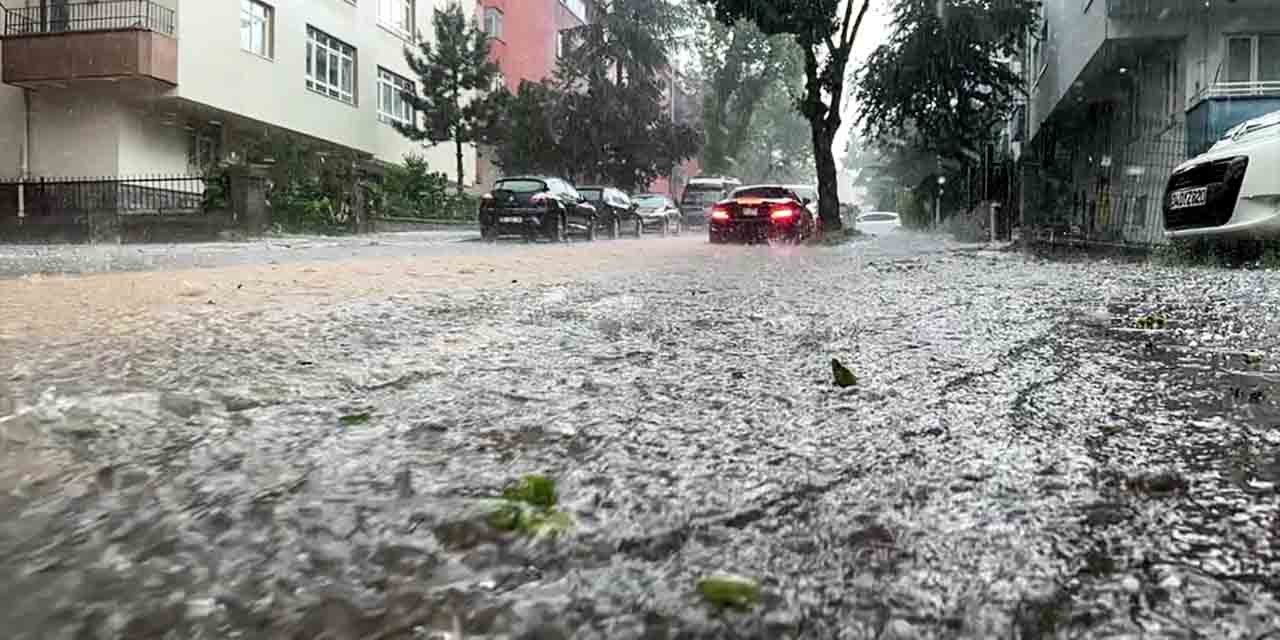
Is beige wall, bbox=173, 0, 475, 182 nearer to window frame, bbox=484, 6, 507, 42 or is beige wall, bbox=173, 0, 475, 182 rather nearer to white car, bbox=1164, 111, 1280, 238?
window frame, bbox=484, 6, 507, 42

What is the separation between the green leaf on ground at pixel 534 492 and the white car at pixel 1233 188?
739 cm

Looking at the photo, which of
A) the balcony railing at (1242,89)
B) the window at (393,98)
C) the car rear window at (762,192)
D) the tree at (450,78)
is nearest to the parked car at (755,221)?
the car rear window at (762,192)

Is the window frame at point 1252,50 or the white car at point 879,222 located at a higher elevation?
the window frame at point 1252,50

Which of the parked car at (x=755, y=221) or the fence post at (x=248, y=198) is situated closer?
the parked car at (x=755, y=221)

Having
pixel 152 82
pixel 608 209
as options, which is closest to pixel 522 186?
pixel 608 209

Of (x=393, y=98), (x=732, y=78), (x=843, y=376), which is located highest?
(x=732, y=78)

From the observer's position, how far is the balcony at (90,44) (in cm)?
1920

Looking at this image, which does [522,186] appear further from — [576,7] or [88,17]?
[576,7]

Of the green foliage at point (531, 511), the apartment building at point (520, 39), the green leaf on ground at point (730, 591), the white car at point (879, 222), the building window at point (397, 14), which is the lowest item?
the green leaf on ground at point (730, 591)

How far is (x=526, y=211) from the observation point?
19.2 meters

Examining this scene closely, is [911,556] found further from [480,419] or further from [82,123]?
[82,123]

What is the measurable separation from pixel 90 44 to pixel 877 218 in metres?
29.2

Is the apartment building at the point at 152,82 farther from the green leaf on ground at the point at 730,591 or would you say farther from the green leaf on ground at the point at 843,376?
the green leaf on ground at the point at 730,591

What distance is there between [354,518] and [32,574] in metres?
0.46
